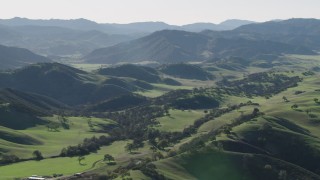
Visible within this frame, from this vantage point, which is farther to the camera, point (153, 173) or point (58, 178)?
point (58, 178)

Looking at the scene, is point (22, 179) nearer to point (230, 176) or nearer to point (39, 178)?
point (39, 178)

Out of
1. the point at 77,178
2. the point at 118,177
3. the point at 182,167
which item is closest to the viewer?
the point at 118,177

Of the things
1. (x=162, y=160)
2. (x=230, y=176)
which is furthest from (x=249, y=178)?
(x=162, y=160)

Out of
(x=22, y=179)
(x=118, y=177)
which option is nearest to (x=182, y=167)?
(x=118, y=177)

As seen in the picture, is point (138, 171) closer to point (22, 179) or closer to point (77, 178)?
point (77, 178)

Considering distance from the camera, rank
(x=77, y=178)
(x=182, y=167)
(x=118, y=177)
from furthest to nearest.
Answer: (x=182, y=167) → (x=77, y=178) → (x=118, y=177)

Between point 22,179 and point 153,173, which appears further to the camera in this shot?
point 22,179

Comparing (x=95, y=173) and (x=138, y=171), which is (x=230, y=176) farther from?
(x=95, y=173)
